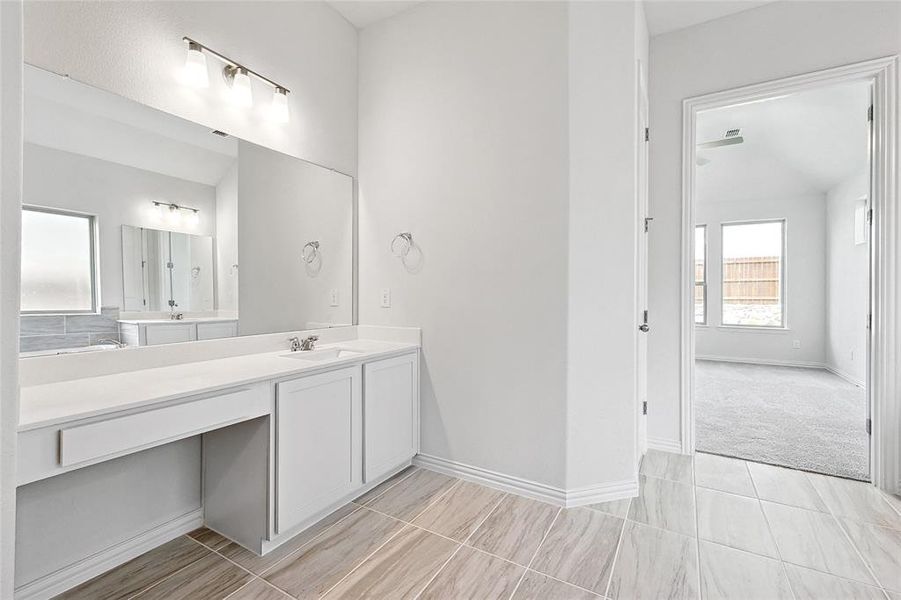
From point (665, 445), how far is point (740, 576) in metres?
1.33

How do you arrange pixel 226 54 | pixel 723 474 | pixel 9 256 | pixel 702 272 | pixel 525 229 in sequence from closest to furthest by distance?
1. pixel 9 256
2. pixel 226 54
3. pixel 525 229
4. pixel 723 474
5. pixel 702 272

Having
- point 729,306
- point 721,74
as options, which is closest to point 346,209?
point 721,74

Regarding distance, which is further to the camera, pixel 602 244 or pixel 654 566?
pixel 602 244

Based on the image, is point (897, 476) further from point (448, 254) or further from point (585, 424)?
point (448, 254)

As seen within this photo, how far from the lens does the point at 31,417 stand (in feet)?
3.76

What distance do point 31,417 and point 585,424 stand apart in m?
2.21

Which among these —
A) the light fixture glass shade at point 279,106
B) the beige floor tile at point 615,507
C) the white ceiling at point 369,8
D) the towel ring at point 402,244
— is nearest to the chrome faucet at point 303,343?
the towel ring at point 402,244

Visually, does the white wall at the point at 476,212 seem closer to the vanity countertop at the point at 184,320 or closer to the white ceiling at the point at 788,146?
the vanity countertop at the point at 184,320

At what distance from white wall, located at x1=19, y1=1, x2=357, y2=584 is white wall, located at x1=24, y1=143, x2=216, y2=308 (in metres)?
0.32

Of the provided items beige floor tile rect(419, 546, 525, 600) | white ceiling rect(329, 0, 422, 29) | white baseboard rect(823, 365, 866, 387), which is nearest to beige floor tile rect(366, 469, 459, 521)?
beige floor tile rect(419, 546, 525, 600)

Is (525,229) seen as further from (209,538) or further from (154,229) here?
(209,538)

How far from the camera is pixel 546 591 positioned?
157cm

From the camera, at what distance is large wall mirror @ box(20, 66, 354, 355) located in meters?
1.55

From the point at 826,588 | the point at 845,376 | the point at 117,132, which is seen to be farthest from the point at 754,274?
the point at 117,132
